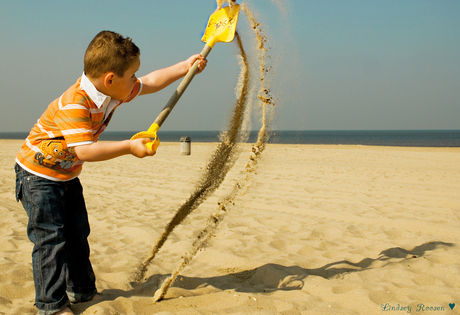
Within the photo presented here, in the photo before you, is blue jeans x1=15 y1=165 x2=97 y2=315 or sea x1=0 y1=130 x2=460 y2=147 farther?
sea x1=0 y1=130 x2=460 y2=147

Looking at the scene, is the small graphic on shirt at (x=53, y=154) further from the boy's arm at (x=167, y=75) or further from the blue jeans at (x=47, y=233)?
the boy's arm at (x=167, y=75)

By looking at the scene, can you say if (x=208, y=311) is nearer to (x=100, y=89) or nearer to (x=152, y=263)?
(x=152, y=263)

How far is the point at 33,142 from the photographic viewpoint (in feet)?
6.19

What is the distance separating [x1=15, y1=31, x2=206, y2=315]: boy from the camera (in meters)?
1.73

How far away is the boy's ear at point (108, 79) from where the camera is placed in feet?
5.86

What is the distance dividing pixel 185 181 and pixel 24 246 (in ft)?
13.5

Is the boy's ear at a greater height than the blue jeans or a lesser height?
greater

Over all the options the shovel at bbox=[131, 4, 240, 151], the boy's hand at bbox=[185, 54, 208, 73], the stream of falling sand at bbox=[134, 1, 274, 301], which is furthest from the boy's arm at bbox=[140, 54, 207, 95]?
the stream of falling sand at bbox=[134, 1, 274, 301]

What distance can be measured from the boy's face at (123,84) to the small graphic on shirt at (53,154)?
1.25ft

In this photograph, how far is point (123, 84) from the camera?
1.90 meters

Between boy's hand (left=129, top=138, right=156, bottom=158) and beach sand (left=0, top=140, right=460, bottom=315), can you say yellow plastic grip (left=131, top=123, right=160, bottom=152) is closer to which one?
boy's hand (left=129, top=138, right=156, bottom=158)

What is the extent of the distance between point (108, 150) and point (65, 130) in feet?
0.79

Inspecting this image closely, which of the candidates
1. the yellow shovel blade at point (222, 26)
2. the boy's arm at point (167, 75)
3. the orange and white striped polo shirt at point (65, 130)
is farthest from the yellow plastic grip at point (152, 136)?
the yellow shovel blade at point (222, 26)

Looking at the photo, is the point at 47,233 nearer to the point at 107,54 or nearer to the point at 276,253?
the point at 107,54
